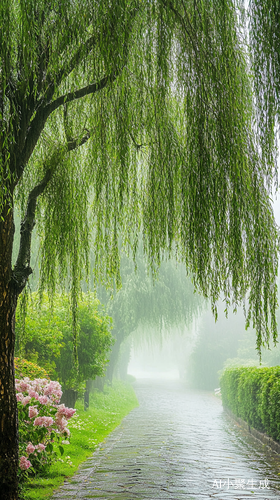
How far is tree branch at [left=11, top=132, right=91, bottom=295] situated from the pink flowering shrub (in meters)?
2.20

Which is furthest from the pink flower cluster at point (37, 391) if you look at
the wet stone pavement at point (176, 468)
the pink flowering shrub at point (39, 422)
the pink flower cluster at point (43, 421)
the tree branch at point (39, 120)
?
the tree branch at point (39, 120)

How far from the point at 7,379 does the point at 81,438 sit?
6111 millimetres

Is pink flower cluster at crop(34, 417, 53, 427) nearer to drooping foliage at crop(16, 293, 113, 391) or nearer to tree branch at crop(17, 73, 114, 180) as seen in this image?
tree branch at crop(17, 73, 114, 180)

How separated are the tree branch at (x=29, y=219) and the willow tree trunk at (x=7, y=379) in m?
0.17

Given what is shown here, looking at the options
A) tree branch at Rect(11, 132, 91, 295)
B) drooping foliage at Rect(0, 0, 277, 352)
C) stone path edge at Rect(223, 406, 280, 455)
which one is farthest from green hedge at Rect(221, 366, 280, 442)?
tree branch at Rect(11, 132, 91, 295)

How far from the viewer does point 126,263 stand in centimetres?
2055

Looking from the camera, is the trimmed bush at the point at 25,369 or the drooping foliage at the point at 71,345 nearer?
the trimmed bush at the point at 25,369

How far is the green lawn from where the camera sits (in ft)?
17.5

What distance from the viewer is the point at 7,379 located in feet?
12.8

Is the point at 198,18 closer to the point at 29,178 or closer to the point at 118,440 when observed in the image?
the point at 29,178

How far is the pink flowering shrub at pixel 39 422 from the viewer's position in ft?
17.8

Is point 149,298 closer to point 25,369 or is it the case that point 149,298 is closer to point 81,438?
point 81,438

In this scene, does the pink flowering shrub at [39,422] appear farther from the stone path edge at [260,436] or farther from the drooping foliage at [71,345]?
the drooping foliage at [71,345]

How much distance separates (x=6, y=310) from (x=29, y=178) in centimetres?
207
